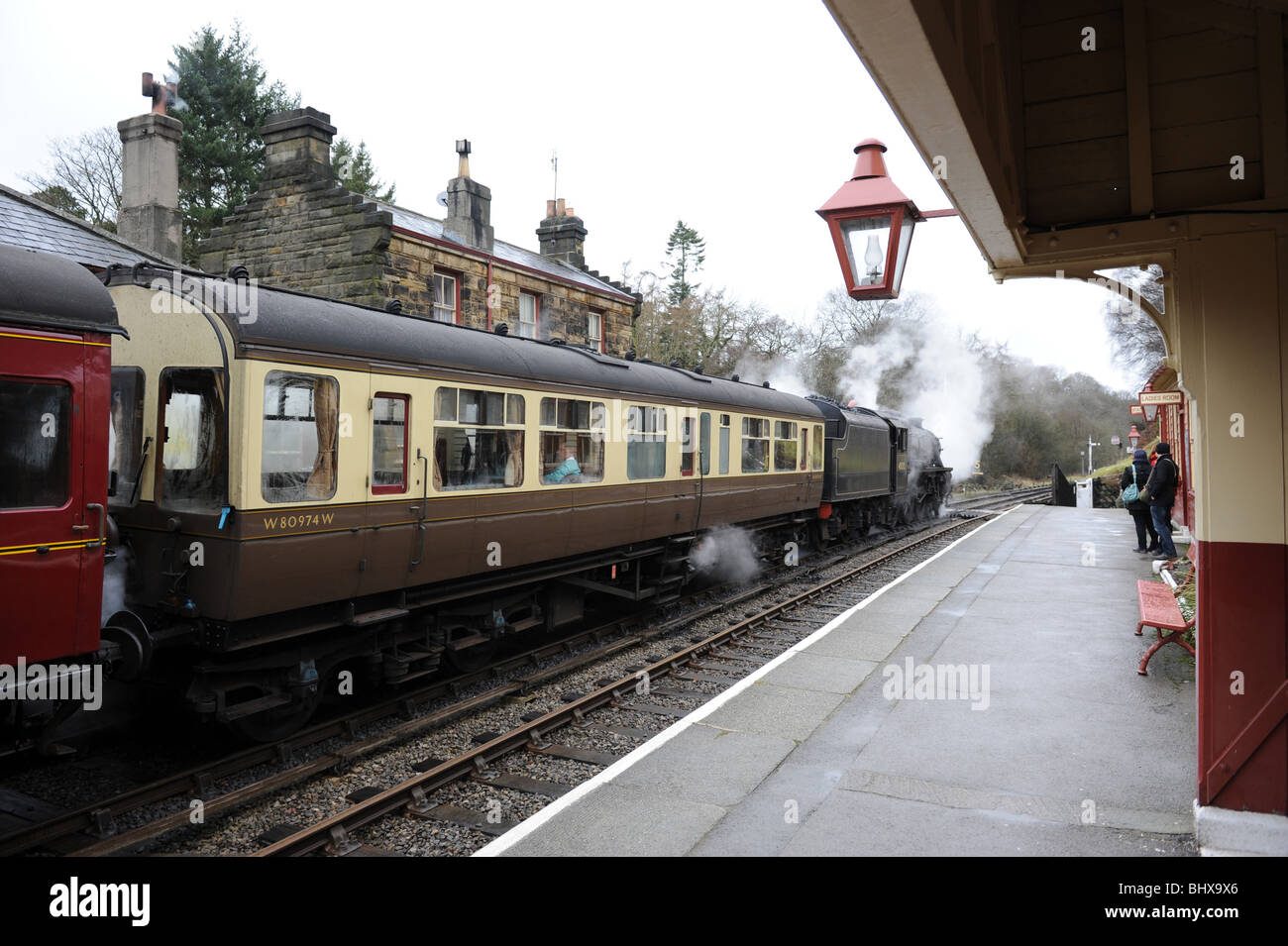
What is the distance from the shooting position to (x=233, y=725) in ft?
18.2

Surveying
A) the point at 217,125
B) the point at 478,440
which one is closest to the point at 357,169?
the point at 217,125

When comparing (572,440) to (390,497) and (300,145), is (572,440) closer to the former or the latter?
(390,497)

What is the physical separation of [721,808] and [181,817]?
3071 millimetres

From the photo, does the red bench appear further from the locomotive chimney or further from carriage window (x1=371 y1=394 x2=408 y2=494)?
the locomotive chimney

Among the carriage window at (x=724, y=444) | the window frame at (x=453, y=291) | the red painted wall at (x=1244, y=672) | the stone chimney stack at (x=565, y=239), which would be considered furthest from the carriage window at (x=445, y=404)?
the stone chimney stack at (x=565, y=239)

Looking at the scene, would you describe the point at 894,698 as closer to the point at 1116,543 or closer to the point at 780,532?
the point at 780,532

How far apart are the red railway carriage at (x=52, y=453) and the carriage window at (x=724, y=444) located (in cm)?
808

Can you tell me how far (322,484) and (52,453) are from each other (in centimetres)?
160

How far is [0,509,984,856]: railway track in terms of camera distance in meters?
4.55

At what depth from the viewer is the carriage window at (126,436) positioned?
18.8 feet

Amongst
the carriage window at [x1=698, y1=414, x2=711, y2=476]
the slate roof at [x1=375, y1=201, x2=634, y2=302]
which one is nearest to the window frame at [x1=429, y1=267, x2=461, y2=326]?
the slate roof at [x1=375, y1=201, x2=634, y2=302]

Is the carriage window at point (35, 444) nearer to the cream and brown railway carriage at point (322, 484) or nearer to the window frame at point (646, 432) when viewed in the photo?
the cream and brown railway carriage at point (322, 484)

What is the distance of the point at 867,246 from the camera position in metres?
4.68

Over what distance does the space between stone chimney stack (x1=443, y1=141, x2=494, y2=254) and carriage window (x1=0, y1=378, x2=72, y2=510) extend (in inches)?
549
